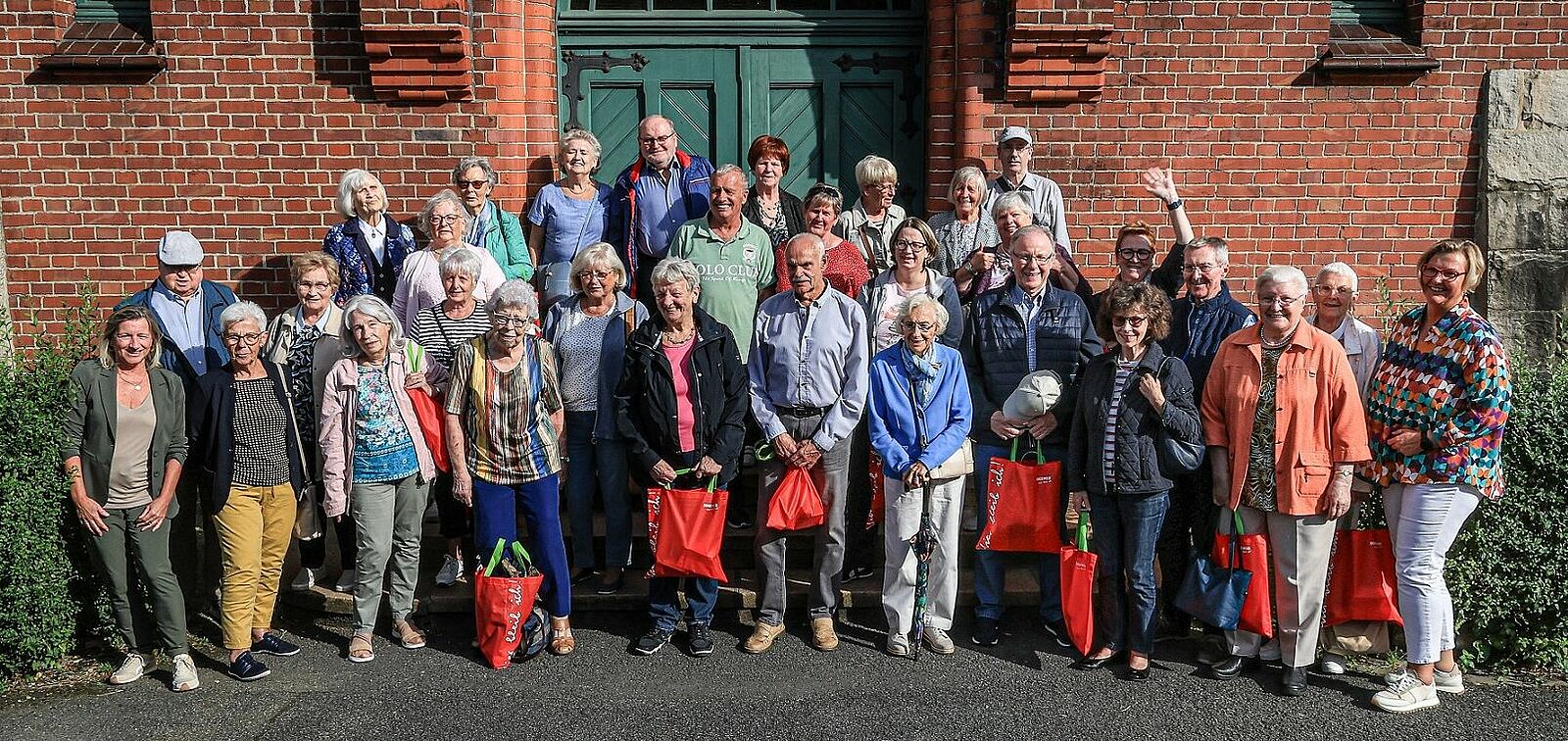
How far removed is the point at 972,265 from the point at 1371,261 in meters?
3.01

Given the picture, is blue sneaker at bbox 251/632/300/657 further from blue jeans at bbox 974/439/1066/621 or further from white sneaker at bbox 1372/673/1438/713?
white sneaker at bbox 1372/673/1438/713

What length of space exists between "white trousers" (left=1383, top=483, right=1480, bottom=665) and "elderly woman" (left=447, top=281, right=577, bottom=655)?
3577mm

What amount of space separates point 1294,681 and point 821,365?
240 centimetres

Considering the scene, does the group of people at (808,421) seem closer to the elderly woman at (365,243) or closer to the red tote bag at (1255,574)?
the red tote bag at (1255,574)

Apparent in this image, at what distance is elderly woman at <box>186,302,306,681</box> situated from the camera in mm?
5410

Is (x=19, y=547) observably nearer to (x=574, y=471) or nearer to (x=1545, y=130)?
(x=574, y=471)

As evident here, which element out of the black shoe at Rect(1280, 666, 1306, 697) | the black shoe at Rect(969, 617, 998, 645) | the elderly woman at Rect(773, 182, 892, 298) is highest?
the elderly woman at Rect(773, 182, 892, 298)

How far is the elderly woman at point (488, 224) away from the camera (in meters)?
6.71

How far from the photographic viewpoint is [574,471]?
5922mm

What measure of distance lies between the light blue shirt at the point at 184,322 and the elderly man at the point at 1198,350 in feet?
15.1

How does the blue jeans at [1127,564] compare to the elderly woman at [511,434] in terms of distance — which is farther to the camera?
the elderly woman at [511,434]

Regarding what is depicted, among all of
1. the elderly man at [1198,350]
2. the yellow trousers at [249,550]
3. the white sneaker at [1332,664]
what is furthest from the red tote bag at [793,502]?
the white sneaker at [1332,664]

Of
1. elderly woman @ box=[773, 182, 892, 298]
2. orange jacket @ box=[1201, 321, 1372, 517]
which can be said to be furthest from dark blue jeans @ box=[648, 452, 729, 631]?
orange jacket @ box=[1201, 321, 1372, 517]

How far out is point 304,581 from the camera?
6.27 meters
